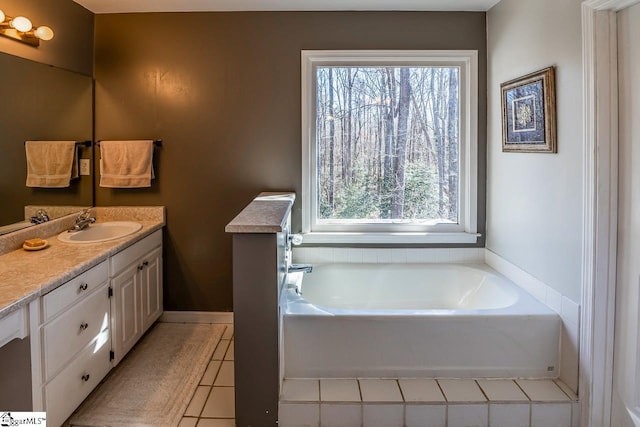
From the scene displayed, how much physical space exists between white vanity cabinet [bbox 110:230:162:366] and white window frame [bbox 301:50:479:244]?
1064mm

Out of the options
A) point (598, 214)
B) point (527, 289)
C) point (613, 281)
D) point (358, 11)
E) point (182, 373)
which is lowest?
point (182, 373)

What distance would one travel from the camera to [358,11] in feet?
9.90

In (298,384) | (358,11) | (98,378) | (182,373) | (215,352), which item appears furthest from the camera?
(358,11)

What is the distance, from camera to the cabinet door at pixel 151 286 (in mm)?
2850

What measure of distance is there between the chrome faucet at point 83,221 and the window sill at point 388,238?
1441 mm

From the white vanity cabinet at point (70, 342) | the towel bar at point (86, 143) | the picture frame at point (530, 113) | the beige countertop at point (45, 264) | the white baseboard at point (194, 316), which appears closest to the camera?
the beige countertop at point (45, 264)

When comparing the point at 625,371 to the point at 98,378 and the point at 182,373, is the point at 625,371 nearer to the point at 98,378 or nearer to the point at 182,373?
the point at 182,373

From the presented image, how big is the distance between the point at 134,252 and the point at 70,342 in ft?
2.58

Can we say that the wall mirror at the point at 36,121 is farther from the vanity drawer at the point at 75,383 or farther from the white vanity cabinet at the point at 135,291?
the vanity drawer at the point at 75,383

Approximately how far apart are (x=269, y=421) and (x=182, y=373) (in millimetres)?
786

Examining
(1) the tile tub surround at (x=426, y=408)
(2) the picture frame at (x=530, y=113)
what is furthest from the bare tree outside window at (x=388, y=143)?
(1) the tile tub surround at (x=426, y=408)

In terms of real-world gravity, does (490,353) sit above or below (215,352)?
above

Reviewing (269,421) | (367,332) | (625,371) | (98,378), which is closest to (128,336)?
(98,378)

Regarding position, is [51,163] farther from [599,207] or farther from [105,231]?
[599,207]
